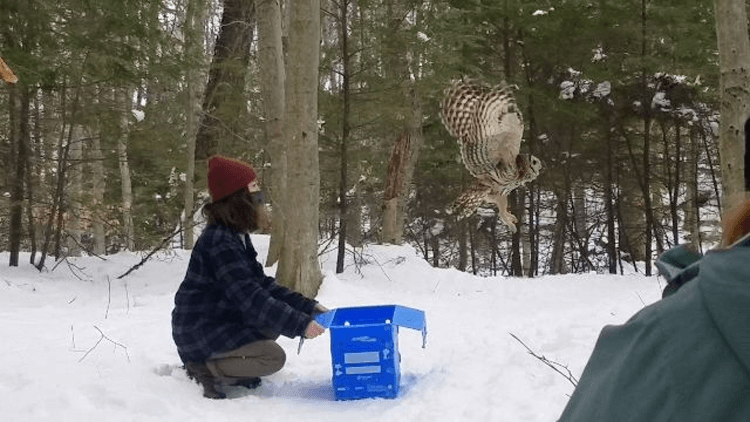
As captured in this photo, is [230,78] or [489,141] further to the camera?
[230,78]

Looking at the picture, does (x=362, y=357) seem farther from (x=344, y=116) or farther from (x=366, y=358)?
(x=344, y=116)

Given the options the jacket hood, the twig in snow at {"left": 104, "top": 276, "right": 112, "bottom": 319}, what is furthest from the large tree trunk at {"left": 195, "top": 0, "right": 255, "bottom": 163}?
the jacket hood

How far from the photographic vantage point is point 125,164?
15.2m

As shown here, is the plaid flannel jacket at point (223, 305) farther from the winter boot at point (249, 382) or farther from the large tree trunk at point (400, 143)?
the large tree trunk at point (400, 143)

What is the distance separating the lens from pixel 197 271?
4113mm

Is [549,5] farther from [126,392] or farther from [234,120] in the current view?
[126,392]

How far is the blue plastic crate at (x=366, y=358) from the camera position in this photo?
4051 millimetres

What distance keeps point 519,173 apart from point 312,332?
1.57m

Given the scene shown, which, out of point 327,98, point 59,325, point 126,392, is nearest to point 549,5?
point 327,98

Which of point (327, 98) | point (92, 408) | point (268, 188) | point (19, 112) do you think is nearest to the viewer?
point (92, 408)

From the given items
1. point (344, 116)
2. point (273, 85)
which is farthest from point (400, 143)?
point (273, 85)

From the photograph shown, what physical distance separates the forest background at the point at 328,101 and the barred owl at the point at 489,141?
902 mm

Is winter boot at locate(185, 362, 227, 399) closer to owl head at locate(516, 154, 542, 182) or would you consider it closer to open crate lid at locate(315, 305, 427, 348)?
open crate lid at locate(315, 305, 427, 348)

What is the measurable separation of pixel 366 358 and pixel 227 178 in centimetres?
130
